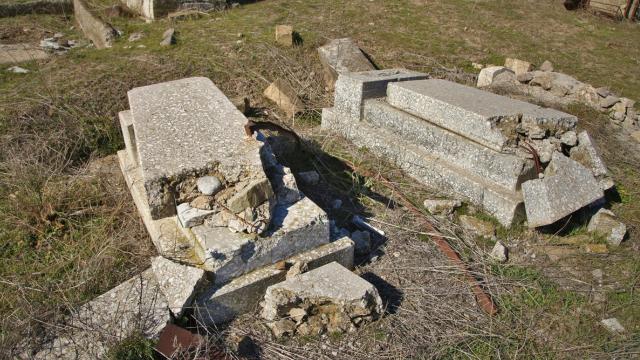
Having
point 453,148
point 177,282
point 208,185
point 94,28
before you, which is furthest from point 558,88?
point 94,28

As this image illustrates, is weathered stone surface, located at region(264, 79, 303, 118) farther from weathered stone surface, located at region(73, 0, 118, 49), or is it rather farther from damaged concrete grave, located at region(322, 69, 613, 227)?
weathered stone surface, located at region(73, 0, 118, 49)

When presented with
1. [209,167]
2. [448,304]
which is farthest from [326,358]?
[209,167]

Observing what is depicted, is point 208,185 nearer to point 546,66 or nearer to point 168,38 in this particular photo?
point 168,38

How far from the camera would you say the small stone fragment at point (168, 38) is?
22.4ft

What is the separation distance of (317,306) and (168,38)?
5544mm

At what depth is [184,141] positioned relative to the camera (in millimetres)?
3363

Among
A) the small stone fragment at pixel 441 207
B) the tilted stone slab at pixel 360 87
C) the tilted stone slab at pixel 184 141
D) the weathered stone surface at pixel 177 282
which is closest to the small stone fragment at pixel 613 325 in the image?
the small stone fragment at pixel 441 207

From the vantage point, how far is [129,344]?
2424 mm

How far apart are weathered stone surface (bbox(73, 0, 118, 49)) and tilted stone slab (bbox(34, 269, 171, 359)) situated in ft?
17.6

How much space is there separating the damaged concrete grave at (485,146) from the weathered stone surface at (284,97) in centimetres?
96

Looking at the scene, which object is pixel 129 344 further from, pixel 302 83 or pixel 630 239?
pixel 302 83

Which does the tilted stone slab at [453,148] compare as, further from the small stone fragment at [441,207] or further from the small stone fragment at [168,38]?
the small stone fragment at [168,38]

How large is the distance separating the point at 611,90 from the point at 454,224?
483cm

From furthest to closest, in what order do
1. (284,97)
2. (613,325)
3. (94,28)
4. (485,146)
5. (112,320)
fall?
(94,28) → (284,97) → (485,146) → (613,325) → (112,320)
